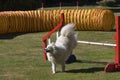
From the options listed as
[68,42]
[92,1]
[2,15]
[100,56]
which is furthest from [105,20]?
[92,1]

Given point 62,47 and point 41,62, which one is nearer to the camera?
point 62,47

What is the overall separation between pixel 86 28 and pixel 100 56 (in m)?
8.28

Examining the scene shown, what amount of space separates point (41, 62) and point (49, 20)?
967 cm

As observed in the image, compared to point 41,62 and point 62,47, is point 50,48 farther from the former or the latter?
point 41,62

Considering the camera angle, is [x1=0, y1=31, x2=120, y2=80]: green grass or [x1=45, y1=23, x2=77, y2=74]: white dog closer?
[x1=0, y1=31, x2=120, y2=80]: green grass

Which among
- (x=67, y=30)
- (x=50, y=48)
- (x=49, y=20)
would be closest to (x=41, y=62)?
(x=67, y=30)

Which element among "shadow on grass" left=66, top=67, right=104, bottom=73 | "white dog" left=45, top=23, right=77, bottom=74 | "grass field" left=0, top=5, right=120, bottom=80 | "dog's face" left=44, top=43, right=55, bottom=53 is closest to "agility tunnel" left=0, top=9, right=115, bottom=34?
"grass field" left=0, top=5, right=120, bottom=80

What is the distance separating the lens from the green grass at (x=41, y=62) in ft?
33.9

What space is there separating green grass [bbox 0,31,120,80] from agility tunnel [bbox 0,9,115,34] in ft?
9.55

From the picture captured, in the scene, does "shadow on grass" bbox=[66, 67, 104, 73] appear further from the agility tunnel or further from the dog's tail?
the agility tunnel

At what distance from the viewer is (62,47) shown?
35.6ft

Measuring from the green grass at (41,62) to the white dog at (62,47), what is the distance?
0.34 m

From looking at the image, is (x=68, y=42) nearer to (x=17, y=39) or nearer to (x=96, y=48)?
(x=96, y=48)

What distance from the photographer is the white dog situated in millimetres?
10475
